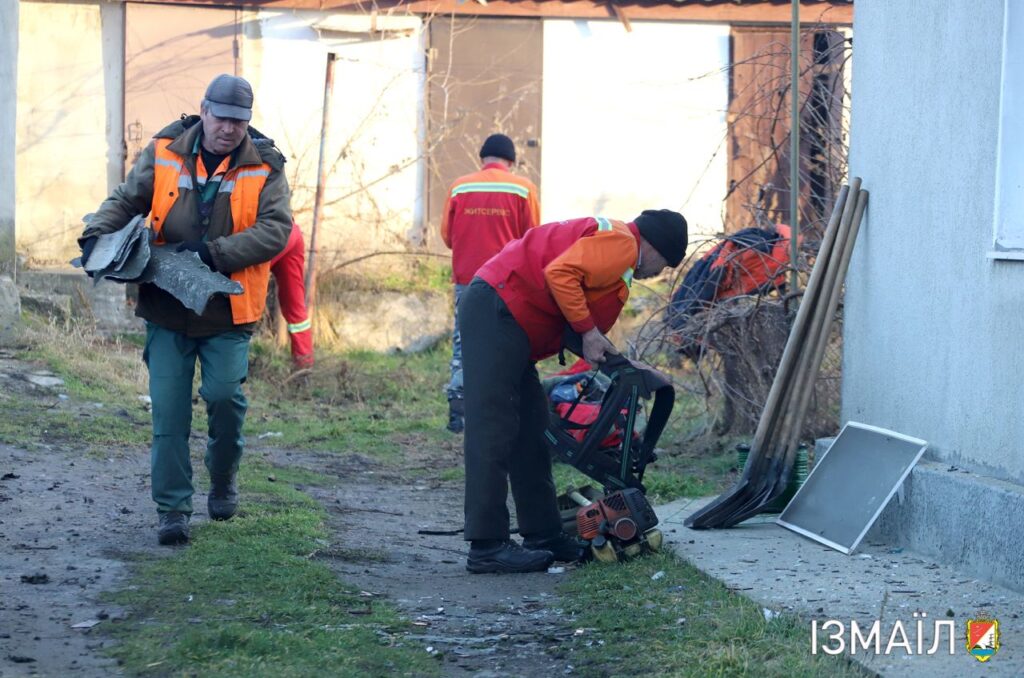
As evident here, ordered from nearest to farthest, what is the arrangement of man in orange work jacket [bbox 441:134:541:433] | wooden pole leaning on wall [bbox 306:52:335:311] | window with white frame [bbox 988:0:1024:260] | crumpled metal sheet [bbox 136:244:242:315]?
window with white frame [bbox 988:0:1024:260]
crumpled metal sheet [bbox 136:244:242:315]
man in orange work jacket [bbox 441:134:541:433]
wooden pole leaning on wall [bbox 306:52:335:311]

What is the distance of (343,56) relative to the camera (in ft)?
42.7

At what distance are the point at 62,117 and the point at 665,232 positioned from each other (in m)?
9.30

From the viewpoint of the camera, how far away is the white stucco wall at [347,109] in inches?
512

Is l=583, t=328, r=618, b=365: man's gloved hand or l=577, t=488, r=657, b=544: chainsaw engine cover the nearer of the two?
l=583, t=328, r=618, b=365: man's gloved hand

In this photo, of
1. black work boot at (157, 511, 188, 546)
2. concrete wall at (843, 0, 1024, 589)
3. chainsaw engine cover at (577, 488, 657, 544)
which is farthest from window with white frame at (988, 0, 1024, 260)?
black work boot at (157, 511, 188, 546)

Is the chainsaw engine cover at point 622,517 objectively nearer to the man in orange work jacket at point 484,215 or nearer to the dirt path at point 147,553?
the dirt path at point 147,553

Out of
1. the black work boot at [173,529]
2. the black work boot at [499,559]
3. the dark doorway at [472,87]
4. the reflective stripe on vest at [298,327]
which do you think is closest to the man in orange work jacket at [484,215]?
the reflective stripe on vest at [298,327]

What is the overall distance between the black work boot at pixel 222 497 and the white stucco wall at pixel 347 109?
702 centimetres

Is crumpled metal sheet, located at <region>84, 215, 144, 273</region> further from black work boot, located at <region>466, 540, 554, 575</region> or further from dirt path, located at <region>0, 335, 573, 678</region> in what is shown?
black work boot, located at <region>466, 540, 554, 575</region>

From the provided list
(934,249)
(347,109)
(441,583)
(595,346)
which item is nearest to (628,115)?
(347,109)

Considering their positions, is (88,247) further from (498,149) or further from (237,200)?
(498,149)

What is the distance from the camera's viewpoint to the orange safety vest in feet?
18.3

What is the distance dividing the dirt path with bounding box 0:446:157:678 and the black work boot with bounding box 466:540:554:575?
4.48ft

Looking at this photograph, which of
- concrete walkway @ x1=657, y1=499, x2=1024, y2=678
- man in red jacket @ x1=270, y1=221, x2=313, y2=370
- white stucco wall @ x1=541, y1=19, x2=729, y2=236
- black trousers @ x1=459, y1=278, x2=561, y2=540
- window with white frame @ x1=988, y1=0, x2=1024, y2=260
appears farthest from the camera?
white stucco wall @ x1=541, y1=19, x2=729, y2=236
